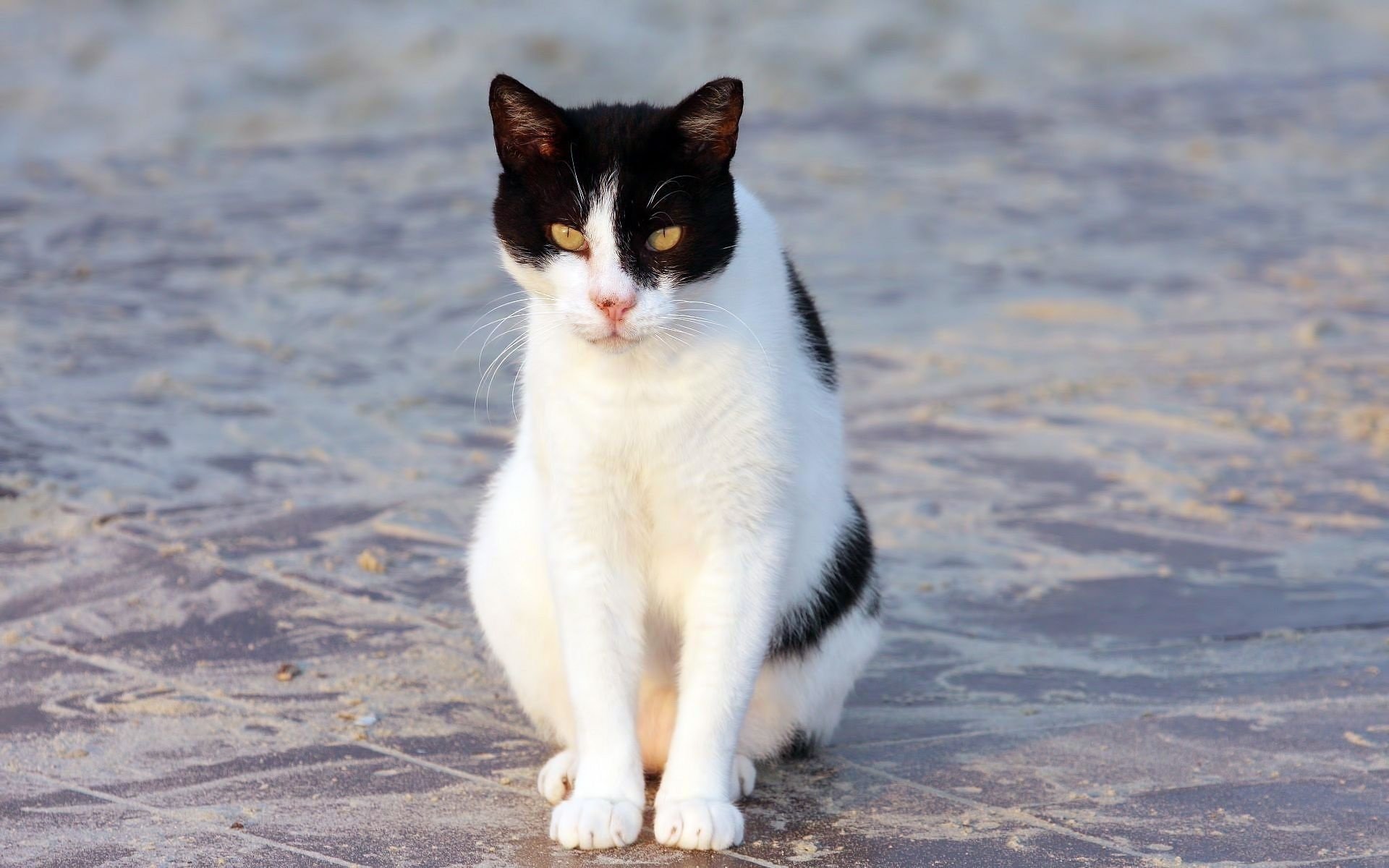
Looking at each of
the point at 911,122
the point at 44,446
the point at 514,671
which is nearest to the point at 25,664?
the point at 514,671

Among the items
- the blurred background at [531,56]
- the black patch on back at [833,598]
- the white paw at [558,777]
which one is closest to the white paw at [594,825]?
the white paw at [558,777]

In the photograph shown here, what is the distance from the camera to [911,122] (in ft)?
37.4

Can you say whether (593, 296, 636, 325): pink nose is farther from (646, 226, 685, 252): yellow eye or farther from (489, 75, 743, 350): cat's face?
(646, 226, 685, 252): yellow eye

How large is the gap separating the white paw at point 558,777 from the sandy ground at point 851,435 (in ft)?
0.13

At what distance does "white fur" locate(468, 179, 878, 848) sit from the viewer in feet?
9.27

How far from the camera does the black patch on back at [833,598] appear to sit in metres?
3.14

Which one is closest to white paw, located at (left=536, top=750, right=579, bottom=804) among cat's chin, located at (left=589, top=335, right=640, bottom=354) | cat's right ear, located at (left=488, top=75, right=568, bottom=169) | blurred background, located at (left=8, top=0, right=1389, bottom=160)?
cat's chin, located at (left=589, top=335, right=640, bottom=354)

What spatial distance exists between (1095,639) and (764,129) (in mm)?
7502

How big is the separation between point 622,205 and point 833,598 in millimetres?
956

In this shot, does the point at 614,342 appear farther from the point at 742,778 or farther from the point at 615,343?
the point at 742,778

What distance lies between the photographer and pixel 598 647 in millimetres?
2891

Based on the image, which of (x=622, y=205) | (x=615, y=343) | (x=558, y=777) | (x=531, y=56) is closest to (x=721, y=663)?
(x=558, y=777)

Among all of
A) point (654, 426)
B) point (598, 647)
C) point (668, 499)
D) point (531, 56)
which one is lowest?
point (598, 647)

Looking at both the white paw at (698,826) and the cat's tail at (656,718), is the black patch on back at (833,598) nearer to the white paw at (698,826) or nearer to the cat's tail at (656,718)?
the cat's tail at (656,718)
